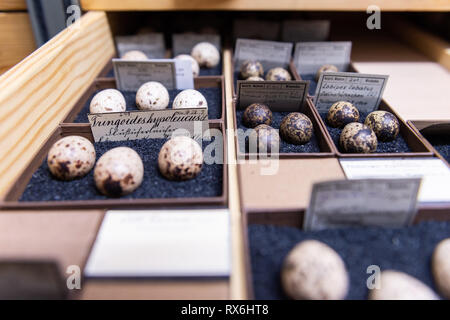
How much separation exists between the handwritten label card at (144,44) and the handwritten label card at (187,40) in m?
0.08

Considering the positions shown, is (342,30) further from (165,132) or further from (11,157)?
(11,157)

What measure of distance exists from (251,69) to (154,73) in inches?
19.6

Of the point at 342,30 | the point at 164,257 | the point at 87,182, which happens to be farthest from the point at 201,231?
the point at 342,30

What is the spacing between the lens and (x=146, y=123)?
4.05 ft

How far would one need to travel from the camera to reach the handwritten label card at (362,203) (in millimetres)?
830

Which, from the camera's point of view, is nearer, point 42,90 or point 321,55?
point 42,90

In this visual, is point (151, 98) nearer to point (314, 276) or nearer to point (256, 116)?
point (256, 116)

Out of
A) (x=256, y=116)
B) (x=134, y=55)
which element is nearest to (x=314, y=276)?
(x=256, y=116)

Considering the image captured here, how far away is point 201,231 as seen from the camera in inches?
33.3

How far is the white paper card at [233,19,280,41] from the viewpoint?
2.00 meters

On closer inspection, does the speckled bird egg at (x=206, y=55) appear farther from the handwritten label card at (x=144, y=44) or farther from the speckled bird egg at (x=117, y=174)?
the speckled bird egg at (x=117, y=174)

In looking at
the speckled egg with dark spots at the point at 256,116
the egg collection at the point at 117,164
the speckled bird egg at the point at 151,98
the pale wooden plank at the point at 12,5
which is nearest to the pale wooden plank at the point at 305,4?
the speckled bird egg at the point at 151,98

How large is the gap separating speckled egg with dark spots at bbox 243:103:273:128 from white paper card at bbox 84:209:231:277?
0.53 m

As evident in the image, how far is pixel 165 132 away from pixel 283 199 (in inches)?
21.9
